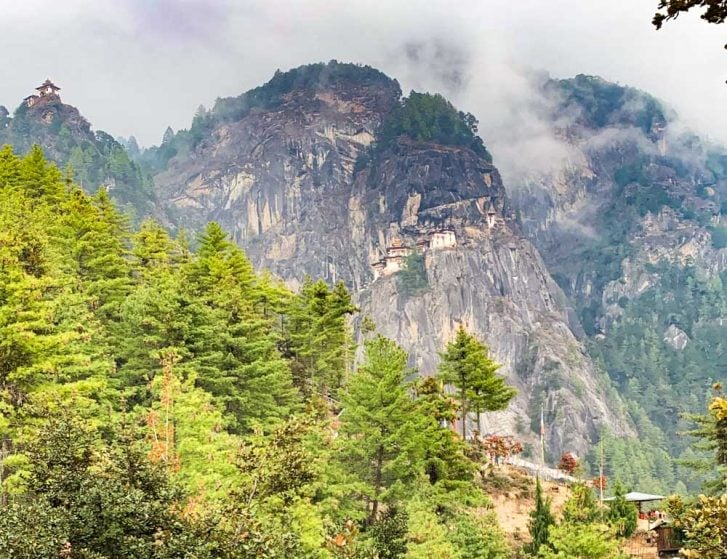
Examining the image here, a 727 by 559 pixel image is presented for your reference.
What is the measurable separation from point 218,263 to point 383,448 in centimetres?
1460

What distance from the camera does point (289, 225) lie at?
577 feet

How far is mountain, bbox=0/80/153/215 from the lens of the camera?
144250mm

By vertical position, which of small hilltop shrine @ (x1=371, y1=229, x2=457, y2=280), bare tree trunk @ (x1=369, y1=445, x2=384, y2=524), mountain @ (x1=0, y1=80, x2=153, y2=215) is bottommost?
bare tree trunk @ (x1=369, y1=445, x2=384, y2=524)

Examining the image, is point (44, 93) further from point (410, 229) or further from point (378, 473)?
point (378, 473)

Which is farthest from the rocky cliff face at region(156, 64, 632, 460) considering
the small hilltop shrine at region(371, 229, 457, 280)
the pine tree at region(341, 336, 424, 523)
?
the pine tree at region(341, 336, 424, 523)

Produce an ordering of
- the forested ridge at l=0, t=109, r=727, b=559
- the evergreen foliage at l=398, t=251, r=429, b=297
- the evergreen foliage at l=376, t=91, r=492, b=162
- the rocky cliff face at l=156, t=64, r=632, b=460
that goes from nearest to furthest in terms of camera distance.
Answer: the forested ridge at l=0, t=109, r=727, b=559
the rocky cliff face at l=156, t=64, r=632, b=460
the evergreen foliage at l=398, t=251, r=429, b=297
the evergreen foliage at l=376, t=91, r=492, b=162

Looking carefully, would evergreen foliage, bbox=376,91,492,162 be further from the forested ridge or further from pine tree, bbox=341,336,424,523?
pine tree, bbox=341,336,424,523

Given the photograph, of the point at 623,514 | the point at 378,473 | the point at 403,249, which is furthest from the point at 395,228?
the point at 378,473

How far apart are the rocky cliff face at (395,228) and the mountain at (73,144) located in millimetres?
19325

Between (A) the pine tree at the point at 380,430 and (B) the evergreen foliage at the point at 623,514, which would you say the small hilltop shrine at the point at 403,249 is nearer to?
(B) the evergreen foliage at the point at 623,514

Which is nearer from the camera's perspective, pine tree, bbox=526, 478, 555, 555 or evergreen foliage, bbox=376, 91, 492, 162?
pine tree, bbox=526, 478, 555, 555

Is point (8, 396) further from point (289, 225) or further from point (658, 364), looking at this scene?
point (658, 364)

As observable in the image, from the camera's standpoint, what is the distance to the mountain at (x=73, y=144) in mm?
144250

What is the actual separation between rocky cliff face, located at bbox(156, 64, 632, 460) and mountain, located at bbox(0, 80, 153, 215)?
19325 mm
